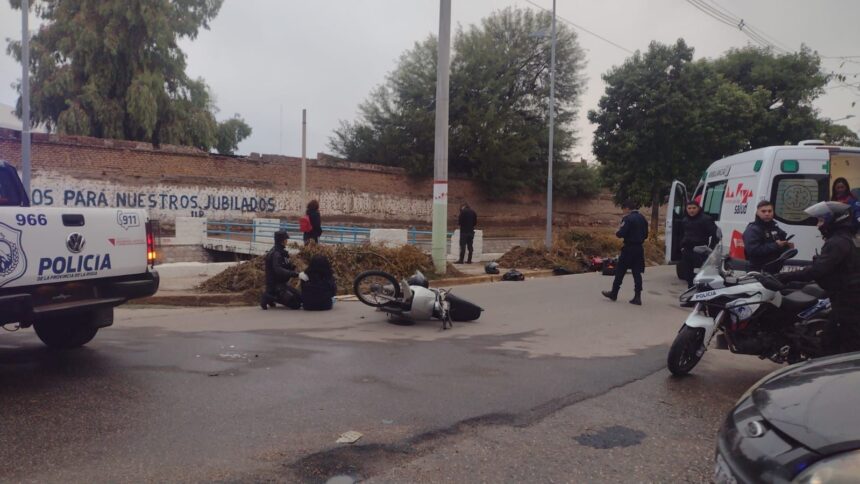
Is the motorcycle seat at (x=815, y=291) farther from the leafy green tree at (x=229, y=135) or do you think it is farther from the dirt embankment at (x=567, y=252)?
the leafy green tree at (x=229, y=135)

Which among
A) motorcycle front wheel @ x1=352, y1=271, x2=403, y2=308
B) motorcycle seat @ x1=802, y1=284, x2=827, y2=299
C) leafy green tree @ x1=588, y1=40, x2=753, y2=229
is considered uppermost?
leafy green tree @ x1=588, y1=40, x2=753, y2=229

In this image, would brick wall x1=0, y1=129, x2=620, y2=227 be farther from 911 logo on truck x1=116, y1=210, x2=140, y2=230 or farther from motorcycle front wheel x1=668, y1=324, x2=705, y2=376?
motorcycle front wheel x1=668, y1=324, x2=705, y2=376

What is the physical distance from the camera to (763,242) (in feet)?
25.0

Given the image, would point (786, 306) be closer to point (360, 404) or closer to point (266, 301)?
point (360, 404)

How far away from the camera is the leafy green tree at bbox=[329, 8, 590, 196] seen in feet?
105

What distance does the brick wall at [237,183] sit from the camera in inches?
829

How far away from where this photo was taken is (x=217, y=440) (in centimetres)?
406

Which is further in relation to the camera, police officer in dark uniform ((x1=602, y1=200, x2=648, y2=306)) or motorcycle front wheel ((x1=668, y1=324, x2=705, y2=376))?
police officer in dark uniform ((x1=602, y1=200, x2=648, y2=306))

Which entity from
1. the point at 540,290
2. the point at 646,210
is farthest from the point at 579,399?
the point at 646,210

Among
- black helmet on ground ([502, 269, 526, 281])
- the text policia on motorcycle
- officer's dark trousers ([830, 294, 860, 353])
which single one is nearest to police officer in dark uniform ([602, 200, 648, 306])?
black helmet on ground ([502, 269, 526, 281])

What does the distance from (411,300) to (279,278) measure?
2.38m

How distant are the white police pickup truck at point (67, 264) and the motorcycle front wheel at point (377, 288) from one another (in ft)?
10.2

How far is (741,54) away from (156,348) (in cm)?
2747

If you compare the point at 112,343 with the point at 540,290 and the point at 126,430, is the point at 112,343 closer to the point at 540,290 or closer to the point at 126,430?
the point at 126,430
